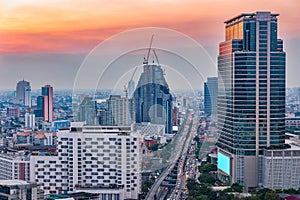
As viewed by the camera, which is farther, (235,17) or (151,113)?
(235,17)

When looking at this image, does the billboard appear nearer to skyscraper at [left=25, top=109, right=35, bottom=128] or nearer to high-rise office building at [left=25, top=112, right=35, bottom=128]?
skyscraper at [left=25, top=109, right=35, bottom=128]

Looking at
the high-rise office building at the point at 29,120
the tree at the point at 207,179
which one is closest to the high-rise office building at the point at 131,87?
the tree at the point at 207,179

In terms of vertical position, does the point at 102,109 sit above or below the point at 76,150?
above

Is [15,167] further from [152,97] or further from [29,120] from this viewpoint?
[29,120]

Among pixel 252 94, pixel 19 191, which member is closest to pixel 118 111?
pixel 19 191

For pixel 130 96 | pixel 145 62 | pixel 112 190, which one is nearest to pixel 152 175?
pixel 130 96

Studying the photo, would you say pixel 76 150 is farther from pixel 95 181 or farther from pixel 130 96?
pixel 130 96
